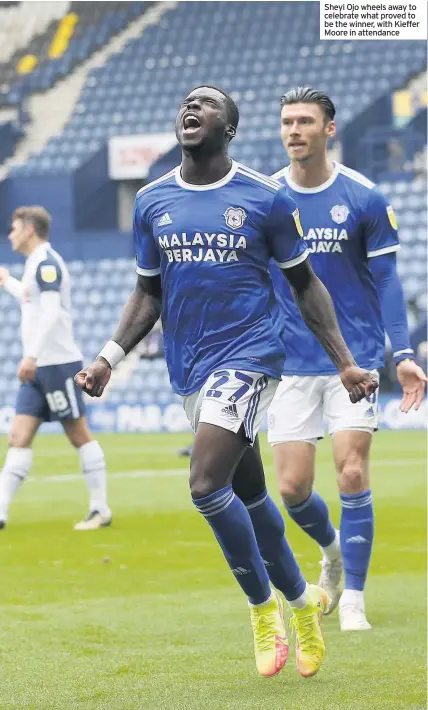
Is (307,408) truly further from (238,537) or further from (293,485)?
(238,537)

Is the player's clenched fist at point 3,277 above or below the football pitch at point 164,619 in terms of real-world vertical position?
above

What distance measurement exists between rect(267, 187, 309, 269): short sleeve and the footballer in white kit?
4666 millimetres

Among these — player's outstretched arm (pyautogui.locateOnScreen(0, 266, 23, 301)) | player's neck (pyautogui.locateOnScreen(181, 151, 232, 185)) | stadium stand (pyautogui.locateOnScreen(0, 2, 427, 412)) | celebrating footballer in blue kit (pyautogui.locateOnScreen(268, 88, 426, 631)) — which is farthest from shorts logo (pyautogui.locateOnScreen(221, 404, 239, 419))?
stadium stand (pyautogui.locateOnScreen(0, 2, 427, 412))

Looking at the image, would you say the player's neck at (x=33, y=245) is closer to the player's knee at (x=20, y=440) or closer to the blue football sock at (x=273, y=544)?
the player's knee at (x=20, y=440)

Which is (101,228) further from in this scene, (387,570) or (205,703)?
(205,703)

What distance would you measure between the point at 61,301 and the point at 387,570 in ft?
10.3

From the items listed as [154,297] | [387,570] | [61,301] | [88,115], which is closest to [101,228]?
[88,115]

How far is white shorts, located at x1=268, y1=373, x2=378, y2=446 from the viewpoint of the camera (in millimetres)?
6164

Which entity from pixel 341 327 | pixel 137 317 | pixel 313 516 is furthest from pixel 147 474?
pixel 137 317

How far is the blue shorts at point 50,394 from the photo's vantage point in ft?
30.3

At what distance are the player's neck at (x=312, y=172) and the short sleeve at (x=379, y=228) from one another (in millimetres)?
295

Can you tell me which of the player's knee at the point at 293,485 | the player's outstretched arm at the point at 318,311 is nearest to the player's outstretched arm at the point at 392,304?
the player's knee at the point at 293,485

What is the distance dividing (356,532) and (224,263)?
201 cm

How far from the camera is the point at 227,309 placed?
4602mm
